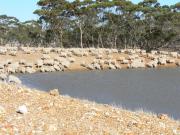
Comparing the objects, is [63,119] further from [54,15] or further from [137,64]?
[54,15]

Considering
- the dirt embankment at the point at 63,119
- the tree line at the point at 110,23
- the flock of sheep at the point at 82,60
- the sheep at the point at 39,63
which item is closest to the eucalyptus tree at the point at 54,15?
the tree line at the point at 110,23

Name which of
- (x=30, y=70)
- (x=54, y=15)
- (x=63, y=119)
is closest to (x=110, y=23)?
(x=54, y=15)

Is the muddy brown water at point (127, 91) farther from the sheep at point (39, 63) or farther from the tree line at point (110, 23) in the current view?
the tree line at point (110, 23)

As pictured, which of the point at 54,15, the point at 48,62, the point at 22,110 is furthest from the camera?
the point at 54,15

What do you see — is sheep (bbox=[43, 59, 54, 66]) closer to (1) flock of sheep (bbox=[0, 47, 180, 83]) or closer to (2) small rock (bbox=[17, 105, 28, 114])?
(1) flock of sheep (bbox=[0, 47, 180, 83])

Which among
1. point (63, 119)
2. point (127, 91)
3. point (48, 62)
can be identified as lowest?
point (127, 91)

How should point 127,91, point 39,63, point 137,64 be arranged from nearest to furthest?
point 127,91, point 39,63, point 137,64

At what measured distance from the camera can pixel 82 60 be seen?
50031mm

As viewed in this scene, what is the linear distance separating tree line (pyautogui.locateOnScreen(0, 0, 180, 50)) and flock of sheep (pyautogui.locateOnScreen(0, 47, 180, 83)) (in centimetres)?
1564

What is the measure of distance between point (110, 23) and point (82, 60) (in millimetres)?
26321

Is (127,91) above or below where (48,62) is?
below

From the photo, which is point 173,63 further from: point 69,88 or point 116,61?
point 69,88

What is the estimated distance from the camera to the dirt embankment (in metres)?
10.1

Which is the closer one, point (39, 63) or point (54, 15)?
point (39, 63)
